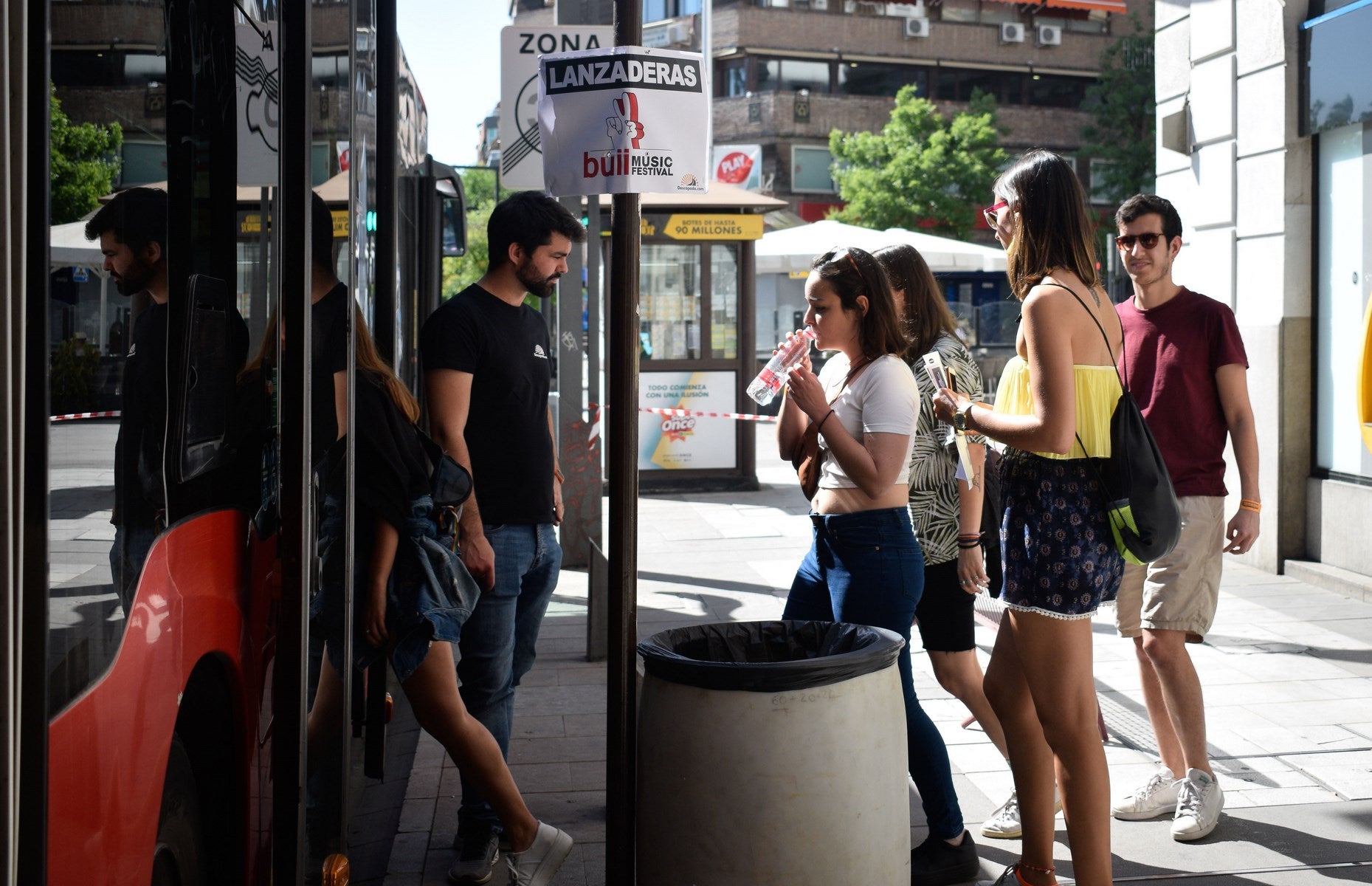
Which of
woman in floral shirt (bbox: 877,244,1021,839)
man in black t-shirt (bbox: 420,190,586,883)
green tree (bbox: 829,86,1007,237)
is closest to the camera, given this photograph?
man in black t-shirt (bbox: 420,190,586,883)

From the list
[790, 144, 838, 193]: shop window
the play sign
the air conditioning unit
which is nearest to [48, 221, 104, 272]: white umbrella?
the play sign

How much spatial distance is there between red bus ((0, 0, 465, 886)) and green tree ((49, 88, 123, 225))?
33mm

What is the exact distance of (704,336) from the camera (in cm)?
1330

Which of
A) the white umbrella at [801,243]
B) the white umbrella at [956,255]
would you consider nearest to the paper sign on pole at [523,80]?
the white umbrella at [801,243]

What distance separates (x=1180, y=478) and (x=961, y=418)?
1369mm

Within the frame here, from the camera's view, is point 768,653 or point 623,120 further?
point 768,653

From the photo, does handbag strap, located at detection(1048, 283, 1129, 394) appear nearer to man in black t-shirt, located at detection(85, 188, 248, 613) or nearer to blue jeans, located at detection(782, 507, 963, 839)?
blue jeans, located at detection(782, 507, 963, 839)

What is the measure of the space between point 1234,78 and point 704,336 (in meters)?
5.69

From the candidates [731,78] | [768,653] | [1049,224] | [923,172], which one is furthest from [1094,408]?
[731,78]

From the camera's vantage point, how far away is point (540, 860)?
3.72 metres

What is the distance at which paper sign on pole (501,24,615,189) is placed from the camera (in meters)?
7.58

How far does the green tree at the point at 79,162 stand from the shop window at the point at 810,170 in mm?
43832

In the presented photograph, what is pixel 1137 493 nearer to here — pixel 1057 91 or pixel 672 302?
pixel 672 302

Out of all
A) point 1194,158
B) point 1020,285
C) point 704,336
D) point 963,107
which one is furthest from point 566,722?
point 963,107
